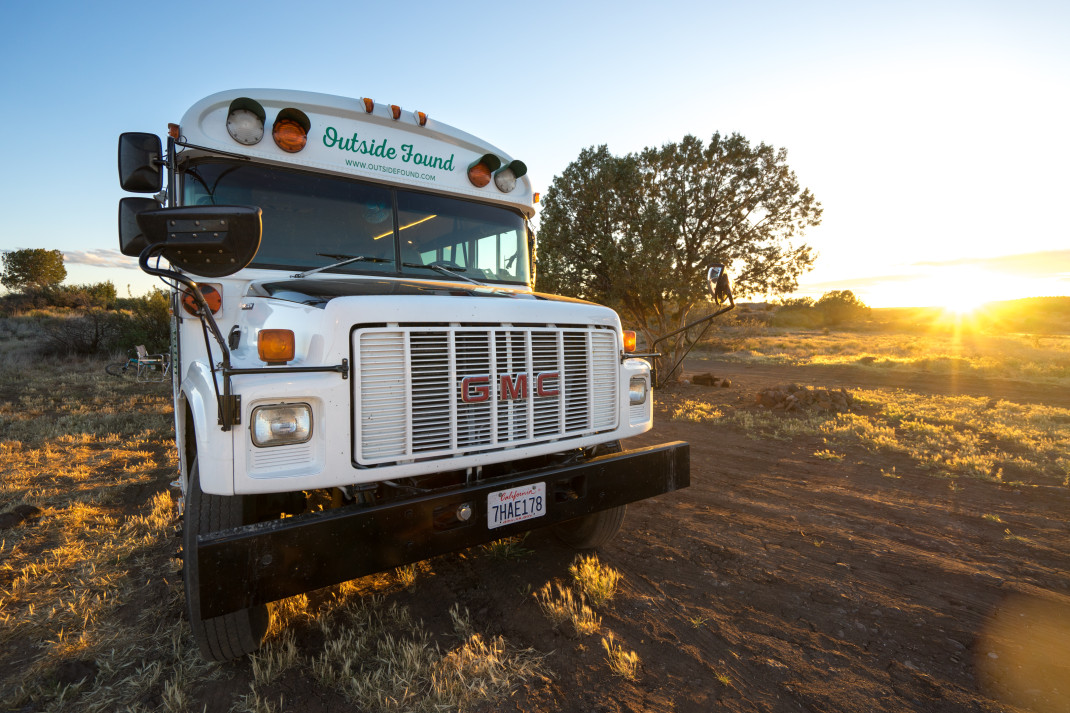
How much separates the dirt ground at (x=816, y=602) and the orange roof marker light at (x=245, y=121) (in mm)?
2905

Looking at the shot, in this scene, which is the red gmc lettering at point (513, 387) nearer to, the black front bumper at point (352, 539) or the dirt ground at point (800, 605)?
the black front bumper at point (352, 539)

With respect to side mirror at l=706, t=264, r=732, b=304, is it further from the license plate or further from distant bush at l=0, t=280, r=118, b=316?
distant bush at l=0, t=280, r=118, b=316

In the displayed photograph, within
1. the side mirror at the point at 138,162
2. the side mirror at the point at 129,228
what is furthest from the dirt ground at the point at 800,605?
the side mirror at the point at 138,162

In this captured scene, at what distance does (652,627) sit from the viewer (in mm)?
2908

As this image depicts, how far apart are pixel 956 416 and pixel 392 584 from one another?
9.97 meters

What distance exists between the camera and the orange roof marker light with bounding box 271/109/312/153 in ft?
10.4

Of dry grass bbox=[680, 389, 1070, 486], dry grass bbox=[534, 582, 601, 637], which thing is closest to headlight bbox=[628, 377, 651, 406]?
dry grass bbox=[534, 582, 601, 637]

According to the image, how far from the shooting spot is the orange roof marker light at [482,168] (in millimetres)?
3924

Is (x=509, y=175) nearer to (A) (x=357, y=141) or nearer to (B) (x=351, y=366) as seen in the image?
(A) (x=357, y=141)

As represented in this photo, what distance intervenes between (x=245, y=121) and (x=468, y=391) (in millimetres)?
2166

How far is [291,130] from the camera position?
3.19 metres

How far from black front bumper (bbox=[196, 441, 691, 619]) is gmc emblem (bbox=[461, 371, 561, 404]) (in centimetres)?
42

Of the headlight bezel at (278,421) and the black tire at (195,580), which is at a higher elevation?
the headlight bezel at (278,421)

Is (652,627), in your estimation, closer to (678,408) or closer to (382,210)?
(382,210)
